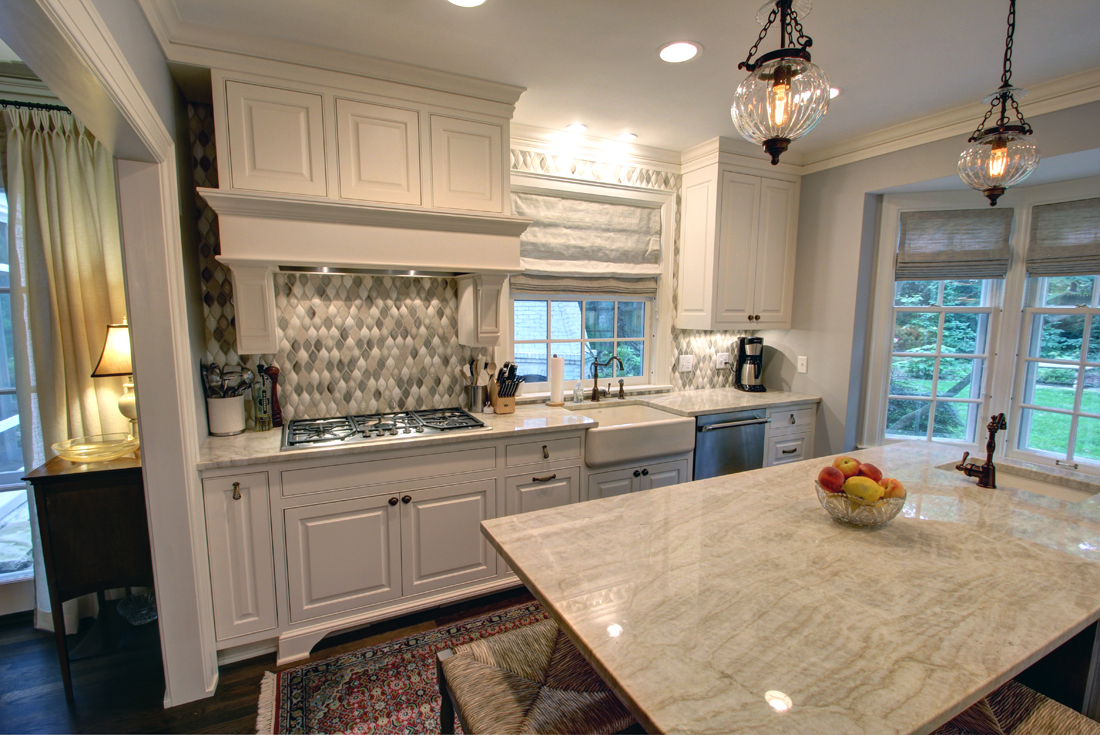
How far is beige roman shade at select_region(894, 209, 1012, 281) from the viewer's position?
A: 3.06 meters

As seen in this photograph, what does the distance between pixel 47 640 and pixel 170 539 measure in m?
1.16

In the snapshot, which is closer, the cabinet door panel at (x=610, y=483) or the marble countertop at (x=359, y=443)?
the marble countertop at (x=359, y=443)

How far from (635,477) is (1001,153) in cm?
206

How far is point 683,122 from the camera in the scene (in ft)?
9.59

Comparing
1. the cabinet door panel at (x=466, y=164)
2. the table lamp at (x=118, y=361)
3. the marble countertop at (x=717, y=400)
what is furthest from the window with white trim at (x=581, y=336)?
the table lamp at (x=118, y=361)

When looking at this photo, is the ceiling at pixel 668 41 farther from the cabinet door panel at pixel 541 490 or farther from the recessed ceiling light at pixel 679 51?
the cabinet door panel at pixel 541 490

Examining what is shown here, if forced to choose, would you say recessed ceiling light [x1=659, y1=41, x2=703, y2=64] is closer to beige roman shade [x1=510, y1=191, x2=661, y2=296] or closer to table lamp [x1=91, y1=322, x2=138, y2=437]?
beige roman shade [x1=510, y1=191, x2=661, y2=296]

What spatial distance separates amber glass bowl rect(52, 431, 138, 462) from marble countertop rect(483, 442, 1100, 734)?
1.75 meters

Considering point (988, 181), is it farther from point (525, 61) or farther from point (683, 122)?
point (525, 61)

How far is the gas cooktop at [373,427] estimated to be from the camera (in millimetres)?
2207

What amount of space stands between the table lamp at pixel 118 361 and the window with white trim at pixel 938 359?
433 cm

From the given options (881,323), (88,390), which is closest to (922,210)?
(881,323)

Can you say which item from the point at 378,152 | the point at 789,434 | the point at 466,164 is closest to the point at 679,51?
the point at 466,164

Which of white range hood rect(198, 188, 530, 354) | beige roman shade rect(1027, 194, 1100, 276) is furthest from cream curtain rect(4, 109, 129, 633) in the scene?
beige roman shade rect(1027, 194, 1100, 276)
